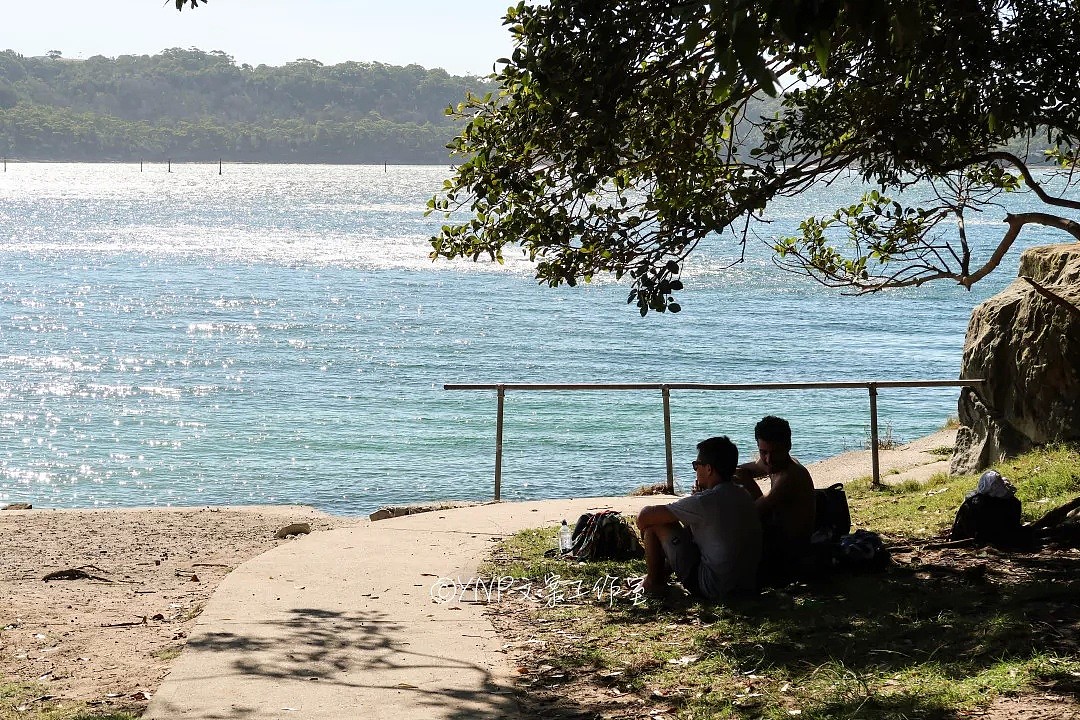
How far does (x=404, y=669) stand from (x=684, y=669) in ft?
4.50

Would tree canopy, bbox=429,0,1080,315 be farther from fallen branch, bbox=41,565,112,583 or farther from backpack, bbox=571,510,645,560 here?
fallen branch, bbox=41,565,112,583

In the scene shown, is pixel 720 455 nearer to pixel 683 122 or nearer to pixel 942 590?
pixel 942 590

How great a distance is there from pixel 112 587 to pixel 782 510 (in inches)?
194

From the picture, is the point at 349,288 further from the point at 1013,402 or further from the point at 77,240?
the point at 1013,402

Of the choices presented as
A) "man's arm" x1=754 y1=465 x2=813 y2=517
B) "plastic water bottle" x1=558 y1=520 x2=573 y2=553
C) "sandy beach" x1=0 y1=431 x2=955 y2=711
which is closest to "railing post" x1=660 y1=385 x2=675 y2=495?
"sandy beach" x1=0 y1=431 x2=955 y2=711

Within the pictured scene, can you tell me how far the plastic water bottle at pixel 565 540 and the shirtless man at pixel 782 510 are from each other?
6.18ft

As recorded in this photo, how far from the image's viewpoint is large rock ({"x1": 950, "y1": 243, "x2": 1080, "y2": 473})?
1082 cm

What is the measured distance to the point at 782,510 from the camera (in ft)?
23.3

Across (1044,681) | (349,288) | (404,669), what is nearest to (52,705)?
(404,669)

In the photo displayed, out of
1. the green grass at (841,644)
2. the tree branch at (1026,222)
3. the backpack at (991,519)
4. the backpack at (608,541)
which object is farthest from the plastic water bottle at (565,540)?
the tree branch at (1026,222)

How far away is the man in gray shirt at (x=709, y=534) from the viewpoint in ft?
21.8

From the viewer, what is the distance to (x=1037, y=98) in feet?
26.3

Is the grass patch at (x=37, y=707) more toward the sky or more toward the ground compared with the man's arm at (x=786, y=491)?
more toward the ground

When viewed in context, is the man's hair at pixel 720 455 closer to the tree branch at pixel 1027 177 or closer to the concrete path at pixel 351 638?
the concrete path at pixel 351 638
